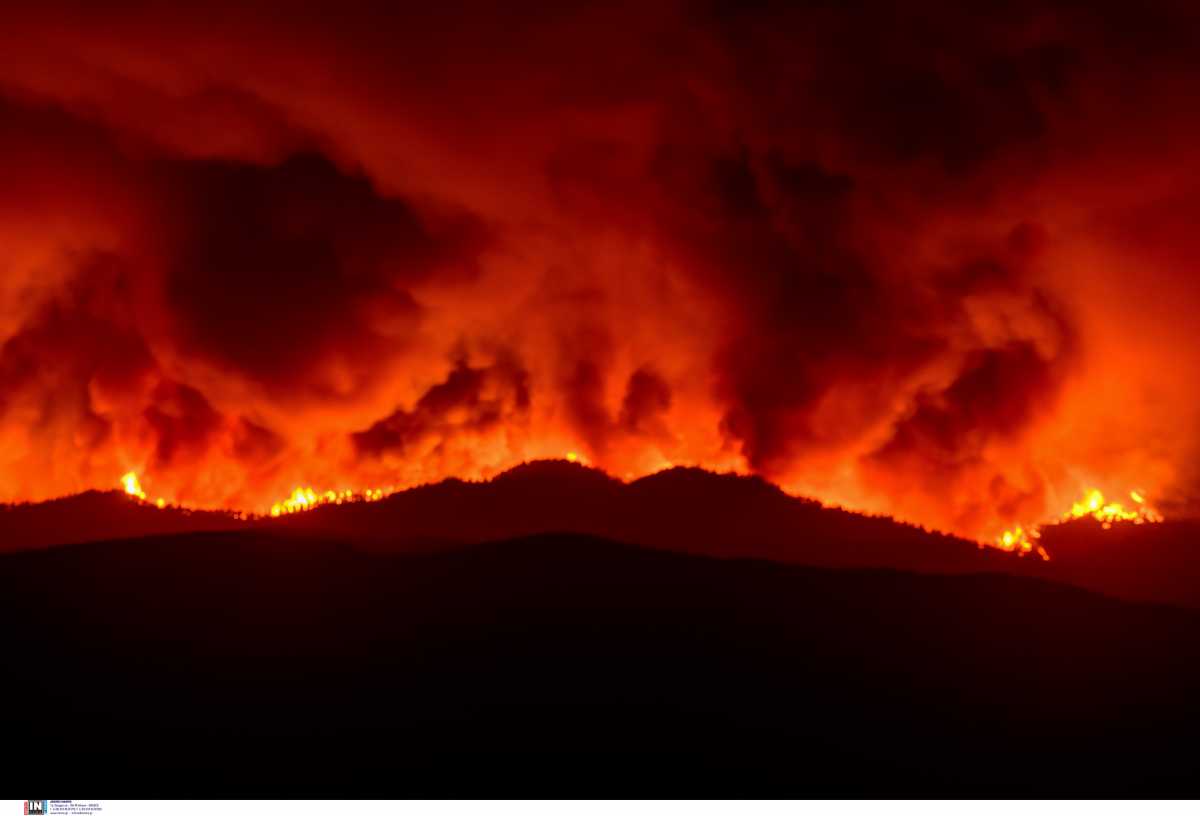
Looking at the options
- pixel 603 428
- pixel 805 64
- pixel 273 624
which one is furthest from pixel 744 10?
pixel 273 624

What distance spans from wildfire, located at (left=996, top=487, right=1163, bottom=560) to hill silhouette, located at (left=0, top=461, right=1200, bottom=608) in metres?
0.15

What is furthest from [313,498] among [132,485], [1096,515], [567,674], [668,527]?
[1096,515]

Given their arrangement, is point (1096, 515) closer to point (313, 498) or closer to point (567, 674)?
point (567, 674)

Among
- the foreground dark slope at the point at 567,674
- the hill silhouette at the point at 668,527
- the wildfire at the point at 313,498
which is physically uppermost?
the wildfire at the point at 313,498

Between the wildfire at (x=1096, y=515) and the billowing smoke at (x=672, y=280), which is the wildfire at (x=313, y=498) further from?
the wildfire at (x=1096, y=515)

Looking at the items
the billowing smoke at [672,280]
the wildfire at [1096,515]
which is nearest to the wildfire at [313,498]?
the billowing smoke at [672,280]

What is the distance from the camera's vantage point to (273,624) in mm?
7523

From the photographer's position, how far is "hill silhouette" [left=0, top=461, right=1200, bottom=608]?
402 inches

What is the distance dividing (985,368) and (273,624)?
8717mm

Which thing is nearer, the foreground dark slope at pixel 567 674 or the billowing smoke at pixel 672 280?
the foreground dark slope at pixel 567 674

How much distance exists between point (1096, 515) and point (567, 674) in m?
7.36

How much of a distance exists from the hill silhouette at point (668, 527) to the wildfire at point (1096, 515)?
15 cm

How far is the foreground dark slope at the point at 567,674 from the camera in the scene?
5969mm

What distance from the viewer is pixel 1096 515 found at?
A: 11.5m
